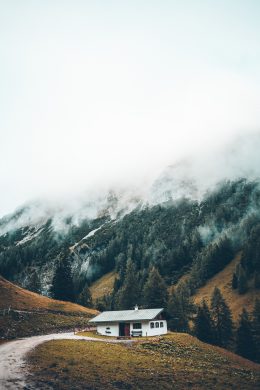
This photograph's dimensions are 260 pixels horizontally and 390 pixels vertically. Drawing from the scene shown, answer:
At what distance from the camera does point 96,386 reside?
41688mm

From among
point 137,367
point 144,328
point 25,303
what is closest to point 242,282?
point 144,328

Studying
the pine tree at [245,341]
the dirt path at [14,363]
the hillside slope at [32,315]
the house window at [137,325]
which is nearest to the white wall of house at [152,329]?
the house window at [137,325]

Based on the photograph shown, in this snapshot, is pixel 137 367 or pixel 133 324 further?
pixel 133 324

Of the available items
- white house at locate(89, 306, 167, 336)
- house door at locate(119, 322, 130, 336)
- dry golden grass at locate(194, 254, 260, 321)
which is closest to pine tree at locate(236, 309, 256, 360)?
white house at locate(89, 306, 167, 336)

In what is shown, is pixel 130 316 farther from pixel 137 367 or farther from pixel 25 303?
pixel 137 367

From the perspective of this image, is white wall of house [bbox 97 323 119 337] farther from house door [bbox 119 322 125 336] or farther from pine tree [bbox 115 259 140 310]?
pine tree [bbox 115 259 140 310]

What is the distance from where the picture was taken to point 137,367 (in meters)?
50.4

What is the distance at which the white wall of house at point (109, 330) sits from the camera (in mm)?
81250

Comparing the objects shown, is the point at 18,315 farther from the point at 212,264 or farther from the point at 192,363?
the point at 212,264

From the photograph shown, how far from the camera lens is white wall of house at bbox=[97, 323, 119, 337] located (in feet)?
267

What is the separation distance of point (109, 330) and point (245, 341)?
102 feet

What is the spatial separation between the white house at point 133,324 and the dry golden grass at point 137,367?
951 cm

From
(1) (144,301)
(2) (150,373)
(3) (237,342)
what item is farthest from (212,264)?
(2) (150,373)

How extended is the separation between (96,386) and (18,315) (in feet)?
129
